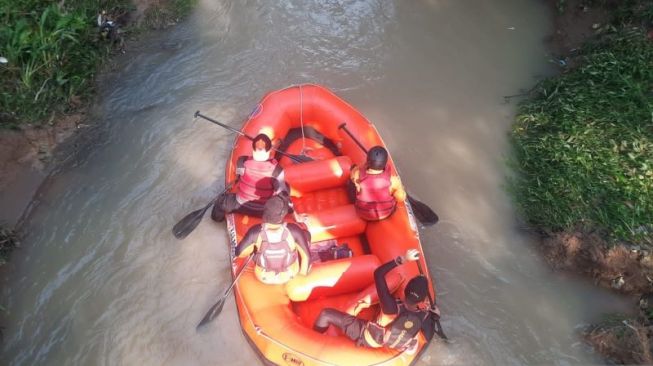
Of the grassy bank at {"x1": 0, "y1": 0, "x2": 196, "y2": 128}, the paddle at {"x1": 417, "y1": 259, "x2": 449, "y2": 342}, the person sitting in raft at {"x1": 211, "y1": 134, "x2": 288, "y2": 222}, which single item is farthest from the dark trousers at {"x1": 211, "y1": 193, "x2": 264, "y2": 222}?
the grassy bank at {"x1": 0, "y1": 0, "x2": 196, "y2": 128}

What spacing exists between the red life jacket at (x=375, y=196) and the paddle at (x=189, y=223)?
135cm

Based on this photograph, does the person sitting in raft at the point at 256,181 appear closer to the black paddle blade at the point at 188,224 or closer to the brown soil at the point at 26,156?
the black paddle blade at the point at 188,224

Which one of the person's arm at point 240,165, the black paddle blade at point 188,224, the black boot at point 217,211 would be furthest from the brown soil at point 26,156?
the person's arm at point 240,165

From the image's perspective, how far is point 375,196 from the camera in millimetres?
4258

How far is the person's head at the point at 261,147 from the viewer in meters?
4.20

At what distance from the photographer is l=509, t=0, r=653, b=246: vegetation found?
4.86 meters

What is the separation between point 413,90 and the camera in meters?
6.45

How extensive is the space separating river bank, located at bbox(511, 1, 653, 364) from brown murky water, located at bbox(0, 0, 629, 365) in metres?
0.20

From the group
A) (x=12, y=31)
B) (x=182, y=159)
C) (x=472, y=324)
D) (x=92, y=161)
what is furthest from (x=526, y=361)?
(x=12, y=31)

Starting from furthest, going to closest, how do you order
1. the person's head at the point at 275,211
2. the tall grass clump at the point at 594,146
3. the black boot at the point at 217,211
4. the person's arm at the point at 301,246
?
the tall grass clump at the point at 594,146
the black boot at the point at 217,211
the person's arm at the point at 301,246
the person's head at the point at 275,211

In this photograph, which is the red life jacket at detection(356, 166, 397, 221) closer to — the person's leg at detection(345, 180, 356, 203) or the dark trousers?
the person's leg at detection(345, 180, 356, 203)

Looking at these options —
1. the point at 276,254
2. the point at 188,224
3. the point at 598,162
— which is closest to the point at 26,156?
the point at 188,224

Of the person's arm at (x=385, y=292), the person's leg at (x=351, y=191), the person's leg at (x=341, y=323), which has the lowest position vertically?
the person's leg at (x=341, y=323)

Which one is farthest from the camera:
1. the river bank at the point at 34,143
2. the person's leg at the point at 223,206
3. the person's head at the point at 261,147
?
the river bank at the point at 34,143
